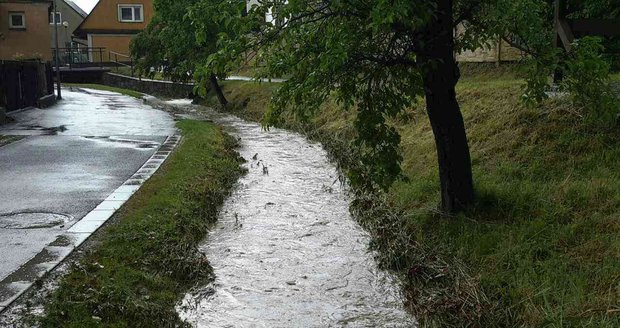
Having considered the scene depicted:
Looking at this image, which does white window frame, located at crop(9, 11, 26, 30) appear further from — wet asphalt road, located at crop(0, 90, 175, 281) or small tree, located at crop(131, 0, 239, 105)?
wet asphalt road, located at crop(0, 90, 175, 281)

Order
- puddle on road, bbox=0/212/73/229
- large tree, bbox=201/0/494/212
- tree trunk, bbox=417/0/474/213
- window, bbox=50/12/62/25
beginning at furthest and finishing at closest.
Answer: window, bbox=50/12/62/25
tree trunk, bbox=417/0/474/213
puddle on road, bbox=0/212/73/229
large tree, bbox=201/0/494/212

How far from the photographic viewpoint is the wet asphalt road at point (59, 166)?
25.1 feet

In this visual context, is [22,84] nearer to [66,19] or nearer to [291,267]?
[291,267]

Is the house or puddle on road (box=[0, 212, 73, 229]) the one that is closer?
puddle on road (box=[0, 212, 73, 229])

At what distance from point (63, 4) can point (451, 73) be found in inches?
2826

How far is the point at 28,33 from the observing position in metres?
44.0

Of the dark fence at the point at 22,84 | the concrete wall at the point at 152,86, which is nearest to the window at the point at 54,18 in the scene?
the concrete wall at the point at 152,86

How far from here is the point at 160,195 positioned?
31.6 feet

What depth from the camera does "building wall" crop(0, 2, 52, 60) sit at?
43250mm

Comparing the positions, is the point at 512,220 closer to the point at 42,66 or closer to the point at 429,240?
the point at 429,240

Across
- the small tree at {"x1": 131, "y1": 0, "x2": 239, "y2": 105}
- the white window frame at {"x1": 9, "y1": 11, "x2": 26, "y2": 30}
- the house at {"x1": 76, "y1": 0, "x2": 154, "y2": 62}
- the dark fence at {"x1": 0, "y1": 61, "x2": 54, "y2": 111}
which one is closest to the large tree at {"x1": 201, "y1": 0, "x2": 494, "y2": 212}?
the dark fence at {"x1": 0, "y1": 61, "x2": 54, "y2": 111}

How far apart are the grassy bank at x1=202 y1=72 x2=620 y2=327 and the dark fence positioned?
14.5m

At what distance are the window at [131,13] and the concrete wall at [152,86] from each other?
35.4 feet

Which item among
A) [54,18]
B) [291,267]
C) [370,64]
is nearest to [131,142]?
[291,267]
